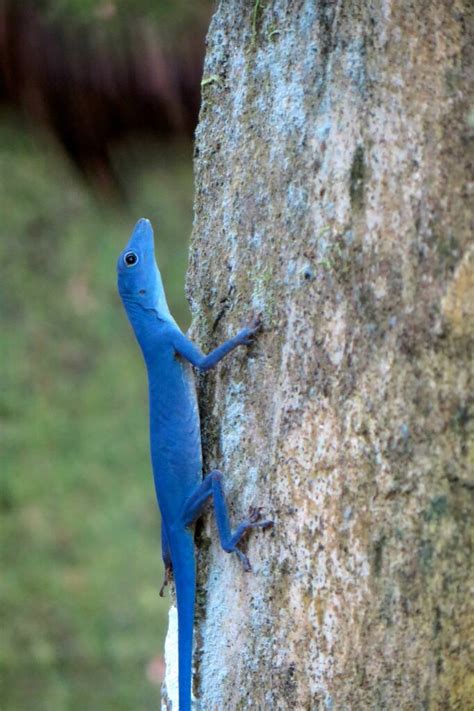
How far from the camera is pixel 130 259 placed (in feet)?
9.29

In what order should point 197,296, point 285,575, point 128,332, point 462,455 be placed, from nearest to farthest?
point 462,455
point 285,575
point 197,296
point 128,332

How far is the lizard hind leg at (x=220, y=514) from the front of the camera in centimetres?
223

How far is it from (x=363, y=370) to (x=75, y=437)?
4623 millimetres

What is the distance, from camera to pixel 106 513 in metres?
6.14

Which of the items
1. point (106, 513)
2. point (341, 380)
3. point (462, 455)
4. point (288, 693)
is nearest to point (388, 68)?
point (341, 380)

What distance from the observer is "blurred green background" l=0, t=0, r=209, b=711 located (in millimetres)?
5492

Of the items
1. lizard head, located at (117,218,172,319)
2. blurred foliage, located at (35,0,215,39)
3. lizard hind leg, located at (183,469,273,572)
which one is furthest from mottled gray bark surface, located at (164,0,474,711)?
blurred foliage, located at (35,0,215,39)

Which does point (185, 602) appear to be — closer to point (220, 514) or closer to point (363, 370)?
point (220, 514)

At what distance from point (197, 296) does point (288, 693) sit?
0.96 m

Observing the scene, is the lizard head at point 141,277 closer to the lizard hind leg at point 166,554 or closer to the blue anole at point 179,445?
the blue anole at point 179,445

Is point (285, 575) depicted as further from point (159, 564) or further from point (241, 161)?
point (159, 564)

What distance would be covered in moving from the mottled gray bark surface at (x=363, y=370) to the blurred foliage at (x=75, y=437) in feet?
11.2

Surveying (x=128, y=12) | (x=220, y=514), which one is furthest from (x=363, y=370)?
(x=128, y=12)

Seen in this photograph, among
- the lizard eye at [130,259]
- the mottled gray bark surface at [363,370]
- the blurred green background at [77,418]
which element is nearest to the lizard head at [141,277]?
the lizard eye at [130,259]
